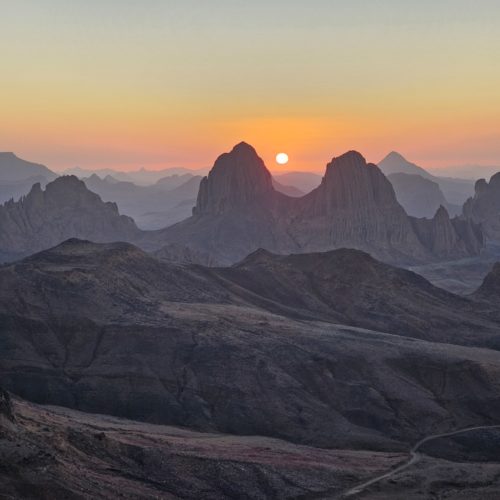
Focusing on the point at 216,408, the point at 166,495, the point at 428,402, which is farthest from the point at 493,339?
the point at 166,495

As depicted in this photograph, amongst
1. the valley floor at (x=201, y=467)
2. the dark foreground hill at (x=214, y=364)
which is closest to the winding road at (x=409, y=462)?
the valley floor at (x=201, y=467)

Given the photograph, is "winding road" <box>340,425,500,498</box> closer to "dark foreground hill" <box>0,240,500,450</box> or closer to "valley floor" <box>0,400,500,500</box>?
"valley floor" <box>0,400,500,500</box>

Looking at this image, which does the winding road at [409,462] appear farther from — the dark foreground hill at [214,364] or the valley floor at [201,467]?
the dark foreground hill at [214,364]

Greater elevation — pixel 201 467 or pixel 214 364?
pixel 214 364

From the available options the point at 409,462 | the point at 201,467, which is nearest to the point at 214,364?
the point at 409,462

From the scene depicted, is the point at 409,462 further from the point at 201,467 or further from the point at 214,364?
the point at 214,364

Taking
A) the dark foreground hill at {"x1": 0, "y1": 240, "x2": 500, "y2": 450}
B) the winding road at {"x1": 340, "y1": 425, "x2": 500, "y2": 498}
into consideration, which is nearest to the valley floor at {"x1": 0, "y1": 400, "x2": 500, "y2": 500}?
the winding road at {"x1": 340, "y1": 425, "x2": 500, "y2": 498}

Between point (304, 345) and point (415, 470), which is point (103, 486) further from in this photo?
point (304, 345)

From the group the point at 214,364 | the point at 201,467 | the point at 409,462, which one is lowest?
the point at 409,462
